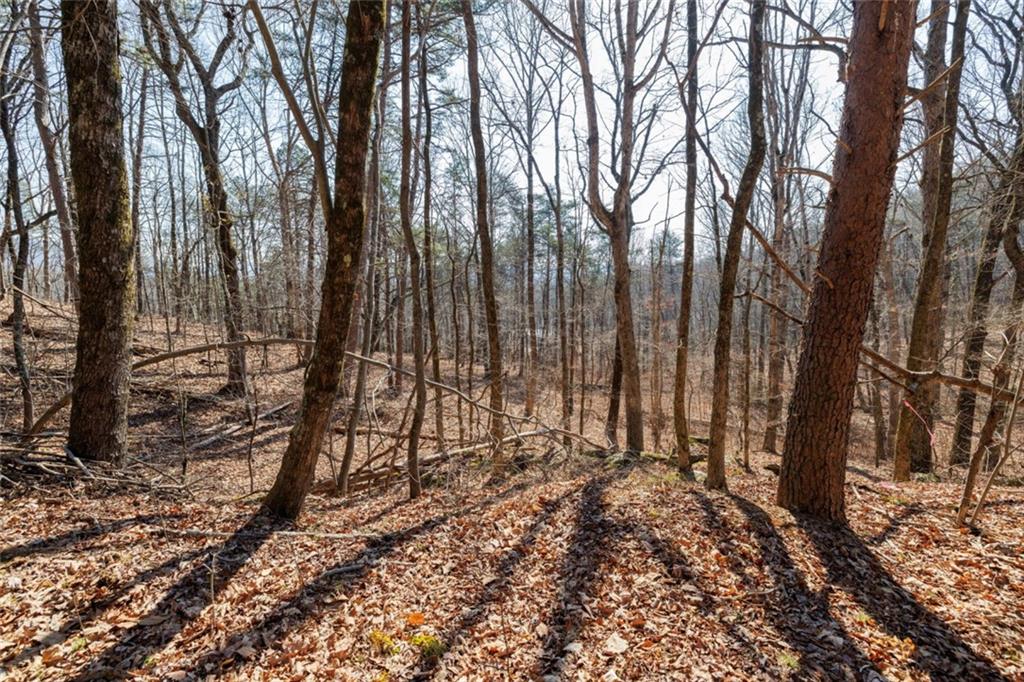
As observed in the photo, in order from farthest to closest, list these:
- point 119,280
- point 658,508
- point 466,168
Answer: point 466,168, point 658,508, point 119,280

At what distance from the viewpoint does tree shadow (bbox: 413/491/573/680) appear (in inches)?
103

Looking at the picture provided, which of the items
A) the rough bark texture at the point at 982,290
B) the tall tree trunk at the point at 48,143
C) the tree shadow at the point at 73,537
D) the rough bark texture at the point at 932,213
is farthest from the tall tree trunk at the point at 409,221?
the rough bark texture at the point at 982,290

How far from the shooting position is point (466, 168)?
17906 millimetres

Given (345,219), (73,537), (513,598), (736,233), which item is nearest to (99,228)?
(345,219)

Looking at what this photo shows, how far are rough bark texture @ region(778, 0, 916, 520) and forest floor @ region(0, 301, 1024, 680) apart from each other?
0.61m

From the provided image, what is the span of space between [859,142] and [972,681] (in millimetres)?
3585

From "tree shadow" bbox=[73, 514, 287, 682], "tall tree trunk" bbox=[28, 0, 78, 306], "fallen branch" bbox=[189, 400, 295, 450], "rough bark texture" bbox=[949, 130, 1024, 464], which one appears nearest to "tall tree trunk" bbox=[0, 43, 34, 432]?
"tall tree trunk" bbox=[28, 0, 78, 306]

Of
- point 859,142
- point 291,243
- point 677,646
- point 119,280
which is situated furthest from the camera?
point 291,243

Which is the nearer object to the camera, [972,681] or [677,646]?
[972,681]

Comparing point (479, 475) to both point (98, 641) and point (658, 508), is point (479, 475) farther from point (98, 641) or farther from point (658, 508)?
point (98, 641)

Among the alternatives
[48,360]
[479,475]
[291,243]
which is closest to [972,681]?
[479,475]

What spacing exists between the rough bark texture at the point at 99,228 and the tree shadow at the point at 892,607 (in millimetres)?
5786

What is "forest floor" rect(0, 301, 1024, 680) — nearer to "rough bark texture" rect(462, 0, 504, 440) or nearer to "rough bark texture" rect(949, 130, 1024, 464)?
"rough bark texture" rect(462, 0, 504, 440)

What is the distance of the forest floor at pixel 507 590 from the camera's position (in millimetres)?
2533
